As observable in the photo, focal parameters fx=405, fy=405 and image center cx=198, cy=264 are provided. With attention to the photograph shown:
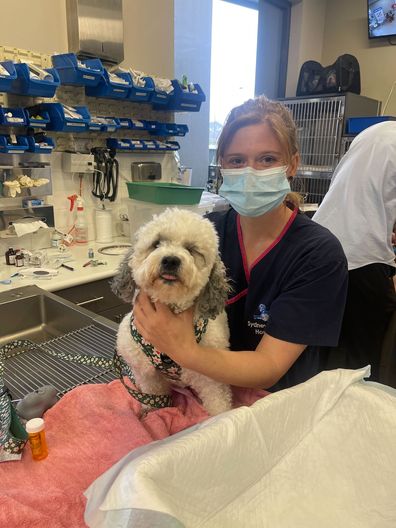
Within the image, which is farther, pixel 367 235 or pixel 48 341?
pixel 367 235

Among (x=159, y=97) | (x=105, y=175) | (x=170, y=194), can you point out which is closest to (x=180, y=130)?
(x=159, y=97)

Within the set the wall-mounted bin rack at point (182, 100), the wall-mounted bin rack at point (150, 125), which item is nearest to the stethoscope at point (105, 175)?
the wall-mounted bin rack at point (150, 125)

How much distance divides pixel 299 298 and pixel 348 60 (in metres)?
3.67

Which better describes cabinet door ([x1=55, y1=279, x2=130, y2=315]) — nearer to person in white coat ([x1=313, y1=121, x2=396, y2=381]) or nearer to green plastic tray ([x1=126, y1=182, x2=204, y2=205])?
green plastic tray ([x1=126, y1=182, x2=204, y2=205])

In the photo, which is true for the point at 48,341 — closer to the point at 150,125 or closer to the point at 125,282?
the point at 125,282

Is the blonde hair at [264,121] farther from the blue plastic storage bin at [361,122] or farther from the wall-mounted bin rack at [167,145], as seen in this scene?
the blue plastic storage bin at [361,122]

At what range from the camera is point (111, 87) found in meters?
2.41

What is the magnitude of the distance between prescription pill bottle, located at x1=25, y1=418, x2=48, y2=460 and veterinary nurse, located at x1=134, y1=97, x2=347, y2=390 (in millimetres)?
305

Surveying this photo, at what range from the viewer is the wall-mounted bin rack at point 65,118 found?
224 cm

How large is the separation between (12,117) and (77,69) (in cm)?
46

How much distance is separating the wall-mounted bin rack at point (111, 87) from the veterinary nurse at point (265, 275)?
1.50m

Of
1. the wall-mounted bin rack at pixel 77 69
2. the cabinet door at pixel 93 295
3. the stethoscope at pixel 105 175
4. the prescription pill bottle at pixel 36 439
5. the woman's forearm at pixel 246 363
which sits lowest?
the cabinet door at pixel 93 295

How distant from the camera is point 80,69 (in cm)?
223

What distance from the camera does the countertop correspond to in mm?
1937
